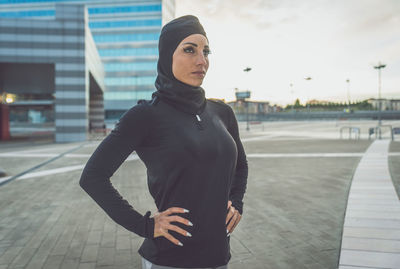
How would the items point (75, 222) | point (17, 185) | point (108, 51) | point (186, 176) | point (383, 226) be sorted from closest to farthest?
point (186, 176), point (383, 226), point (75, 222), point (17, 185), point (108, 51)

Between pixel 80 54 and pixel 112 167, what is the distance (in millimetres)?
21713

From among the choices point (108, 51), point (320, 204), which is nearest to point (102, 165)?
point (320, 204)

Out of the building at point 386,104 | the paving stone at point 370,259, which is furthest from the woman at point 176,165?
the building at point 386,104

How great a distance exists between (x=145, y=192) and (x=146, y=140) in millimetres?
5621

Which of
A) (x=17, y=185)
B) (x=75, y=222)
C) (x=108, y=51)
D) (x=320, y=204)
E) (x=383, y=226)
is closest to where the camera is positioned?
(x=383, y=226)

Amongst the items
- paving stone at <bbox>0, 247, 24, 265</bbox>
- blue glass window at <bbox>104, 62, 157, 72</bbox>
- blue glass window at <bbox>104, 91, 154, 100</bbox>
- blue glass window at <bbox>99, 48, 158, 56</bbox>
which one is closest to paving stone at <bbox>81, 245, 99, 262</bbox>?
paving stone at <bbox>0, 247, 24, 265</bbox>

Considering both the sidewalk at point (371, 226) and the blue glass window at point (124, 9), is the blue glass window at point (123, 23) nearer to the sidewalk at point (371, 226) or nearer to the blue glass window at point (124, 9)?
the blue glass window at point (124, 9)

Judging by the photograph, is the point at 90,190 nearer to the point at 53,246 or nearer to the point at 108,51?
the point at 53,246

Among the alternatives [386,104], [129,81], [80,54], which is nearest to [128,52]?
[129,81]

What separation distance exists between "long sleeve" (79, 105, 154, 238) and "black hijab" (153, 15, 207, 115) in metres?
0.17

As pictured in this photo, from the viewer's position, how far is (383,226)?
4629mm

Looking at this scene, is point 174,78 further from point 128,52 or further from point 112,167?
point 128,52

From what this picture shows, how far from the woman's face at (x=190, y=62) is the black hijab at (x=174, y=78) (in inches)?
1.1

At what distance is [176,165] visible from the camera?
56.4 inches
